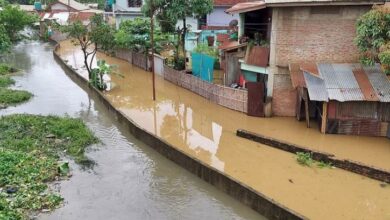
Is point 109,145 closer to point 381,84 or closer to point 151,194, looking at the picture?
point 151,194

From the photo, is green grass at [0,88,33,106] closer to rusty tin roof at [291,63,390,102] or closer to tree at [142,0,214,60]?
tree at [142,0,214,60]

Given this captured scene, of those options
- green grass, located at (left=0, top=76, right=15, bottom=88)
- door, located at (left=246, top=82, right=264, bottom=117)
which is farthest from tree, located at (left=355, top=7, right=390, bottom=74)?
green grass, located at (left=0, top=76, right=15, bottom=88)

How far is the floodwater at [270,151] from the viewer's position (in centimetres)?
1212

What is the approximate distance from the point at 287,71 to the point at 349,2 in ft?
12.7

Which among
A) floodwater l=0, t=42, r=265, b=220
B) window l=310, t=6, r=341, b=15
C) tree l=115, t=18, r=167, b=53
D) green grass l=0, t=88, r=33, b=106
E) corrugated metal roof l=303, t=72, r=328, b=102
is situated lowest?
floodwater l=0, t=42, r=265, b=220

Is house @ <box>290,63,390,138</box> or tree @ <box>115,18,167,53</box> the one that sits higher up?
tree @ <box>115,18,167,53</box>

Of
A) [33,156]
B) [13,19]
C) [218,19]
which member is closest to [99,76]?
[33,156]

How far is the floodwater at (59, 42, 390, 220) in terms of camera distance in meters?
12.1

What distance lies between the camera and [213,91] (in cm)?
2180

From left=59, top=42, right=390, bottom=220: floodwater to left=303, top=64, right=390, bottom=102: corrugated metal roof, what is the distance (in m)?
1.75

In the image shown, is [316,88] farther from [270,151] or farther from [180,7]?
[180,7]

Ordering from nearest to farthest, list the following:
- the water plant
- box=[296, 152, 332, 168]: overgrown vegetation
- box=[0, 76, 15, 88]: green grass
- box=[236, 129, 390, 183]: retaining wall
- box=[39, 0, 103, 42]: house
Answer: box=[236, 129, 390, 183]: retaining wall < box=[296, 152, 332, 168]: overgrown vegetation < the water plant < box=[0, 76, 15, 88]: green grass < box=[39, 0, 103, 42]: house

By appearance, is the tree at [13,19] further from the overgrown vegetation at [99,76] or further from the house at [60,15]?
the overgrown vegetation at [99,76]

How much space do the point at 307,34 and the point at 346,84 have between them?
3.05m
